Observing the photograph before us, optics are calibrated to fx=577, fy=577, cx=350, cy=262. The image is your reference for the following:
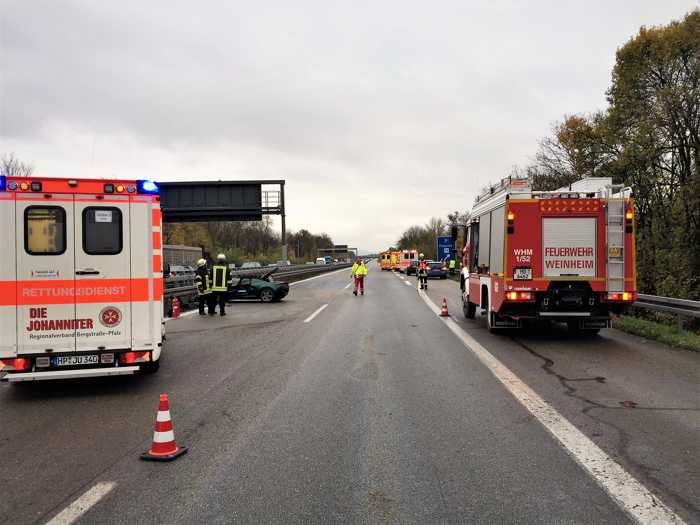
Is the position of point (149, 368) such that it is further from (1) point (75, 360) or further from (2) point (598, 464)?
(2) point (598, 464)

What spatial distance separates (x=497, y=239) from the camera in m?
11.3

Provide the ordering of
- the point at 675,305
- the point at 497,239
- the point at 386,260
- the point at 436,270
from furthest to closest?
1. the point at 386,260
2. the point at 436,270
3. the point at 497,239
4. the point at 675,305

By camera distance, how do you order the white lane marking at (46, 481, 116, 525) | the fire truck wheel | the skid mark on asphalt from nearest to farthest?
the white lane marking at (46, 481, 116, 525) < the skid mark on asphalt < the fire truck wheel

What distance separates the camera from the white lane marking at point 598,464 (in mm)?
3654

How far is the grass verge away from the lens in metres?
10.2

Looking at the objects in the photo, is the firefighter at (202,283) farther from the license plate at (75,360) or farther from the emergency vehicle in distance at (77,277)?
the license plate at (75,360)

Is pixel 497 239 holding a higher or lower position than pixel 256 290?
higher

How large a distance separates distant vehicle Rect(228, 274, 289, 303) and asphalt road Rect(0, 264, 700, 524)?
11.9 metres

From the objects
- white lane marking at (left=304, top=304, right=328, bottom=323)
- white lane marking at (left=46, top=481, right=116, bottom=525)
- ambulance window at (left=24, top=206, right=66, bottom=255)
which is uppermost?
ambulance window at (left=24, top=206, right=66, bottom=255)

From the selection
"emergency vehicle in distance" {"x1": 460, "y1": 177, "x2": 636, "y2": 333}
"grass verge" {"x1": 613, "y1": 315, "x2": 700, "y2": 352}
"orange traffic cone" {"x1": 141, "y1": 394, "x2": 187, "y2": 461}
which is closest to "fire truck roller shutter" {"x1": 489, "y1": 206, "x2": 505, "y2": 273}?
"emergency vehicle in distance" {"x1": 460, "y1": 177, "x2": 636, "y2": 333}

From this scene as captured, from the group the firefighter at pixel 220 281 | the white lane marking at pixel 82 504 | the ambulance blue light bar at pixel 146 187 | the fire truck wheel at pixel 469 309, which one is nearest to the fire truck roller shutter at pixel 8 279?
the ambulance blue light bar at pixel 146 187

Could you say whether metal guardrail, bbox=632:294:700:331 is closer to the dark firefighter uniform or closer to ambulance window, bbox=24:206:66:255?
ambulance window, bbox=24:206:66:255

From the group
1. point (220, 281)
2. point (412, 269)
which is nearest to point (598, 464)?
point (220, 281)

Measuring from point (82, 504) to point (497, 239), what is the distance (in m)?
9.02
